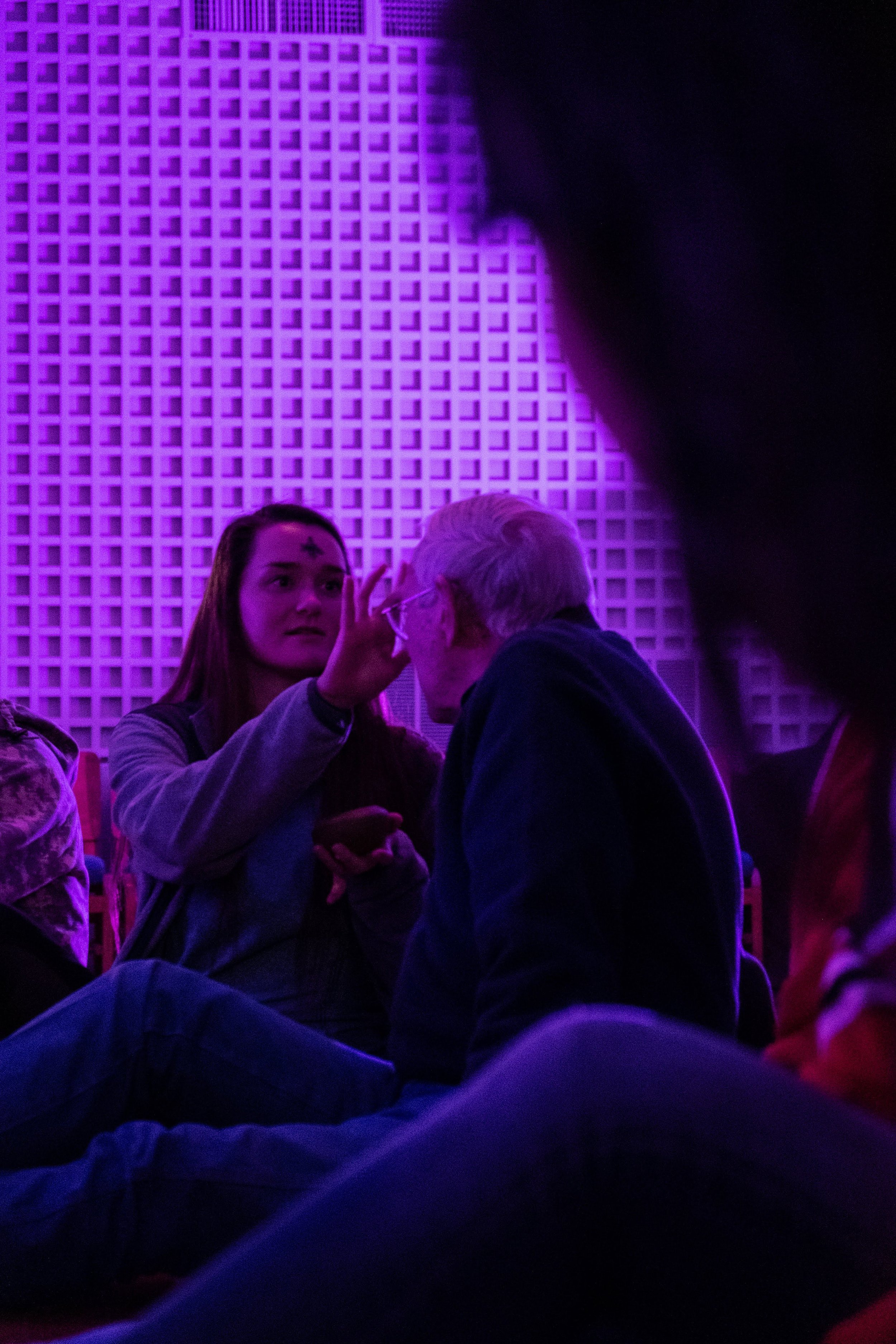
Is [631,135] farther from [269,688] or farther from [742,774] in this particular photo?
[269,688]

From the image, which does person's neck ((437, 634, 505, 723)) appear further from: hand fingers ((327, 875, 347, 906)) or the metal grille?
the metal grille

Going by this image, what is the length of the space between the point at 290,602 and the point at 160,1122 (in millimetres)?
811

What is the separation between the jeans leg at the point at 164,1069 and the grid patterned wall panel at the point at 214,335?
114 inches

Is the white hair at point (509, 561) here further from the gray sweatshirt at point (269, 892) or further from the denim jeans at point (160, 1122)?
the denim jeans at point (160, 1122)

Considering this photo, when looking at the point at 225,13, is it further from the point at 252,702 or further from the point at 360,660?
the point at 360,660

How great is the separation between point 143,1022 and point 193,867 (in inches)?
14.1

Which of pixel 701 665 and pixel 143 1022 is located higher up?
pixel 701 665

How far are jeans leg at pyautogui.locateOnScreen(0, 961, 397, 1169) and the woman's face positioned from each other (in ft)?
2.17

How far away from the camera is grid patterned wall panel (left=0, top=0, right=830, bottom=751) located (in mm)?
4074

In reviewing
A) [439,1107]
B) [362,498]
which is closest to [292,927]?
[439,1107]

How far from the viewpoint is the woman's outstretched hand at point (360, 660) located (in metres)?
1.43

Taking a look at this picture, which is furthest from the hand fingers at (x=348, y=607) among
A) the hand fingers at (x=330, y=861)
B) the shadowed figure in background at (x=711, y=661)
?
the shadowed figure in background at (x=711, y=661)

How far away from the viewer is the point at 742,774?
1.44 ft

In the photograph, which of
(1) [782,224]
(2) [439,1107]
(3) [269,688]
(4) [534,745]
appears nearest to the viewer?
(1) [782,224]
